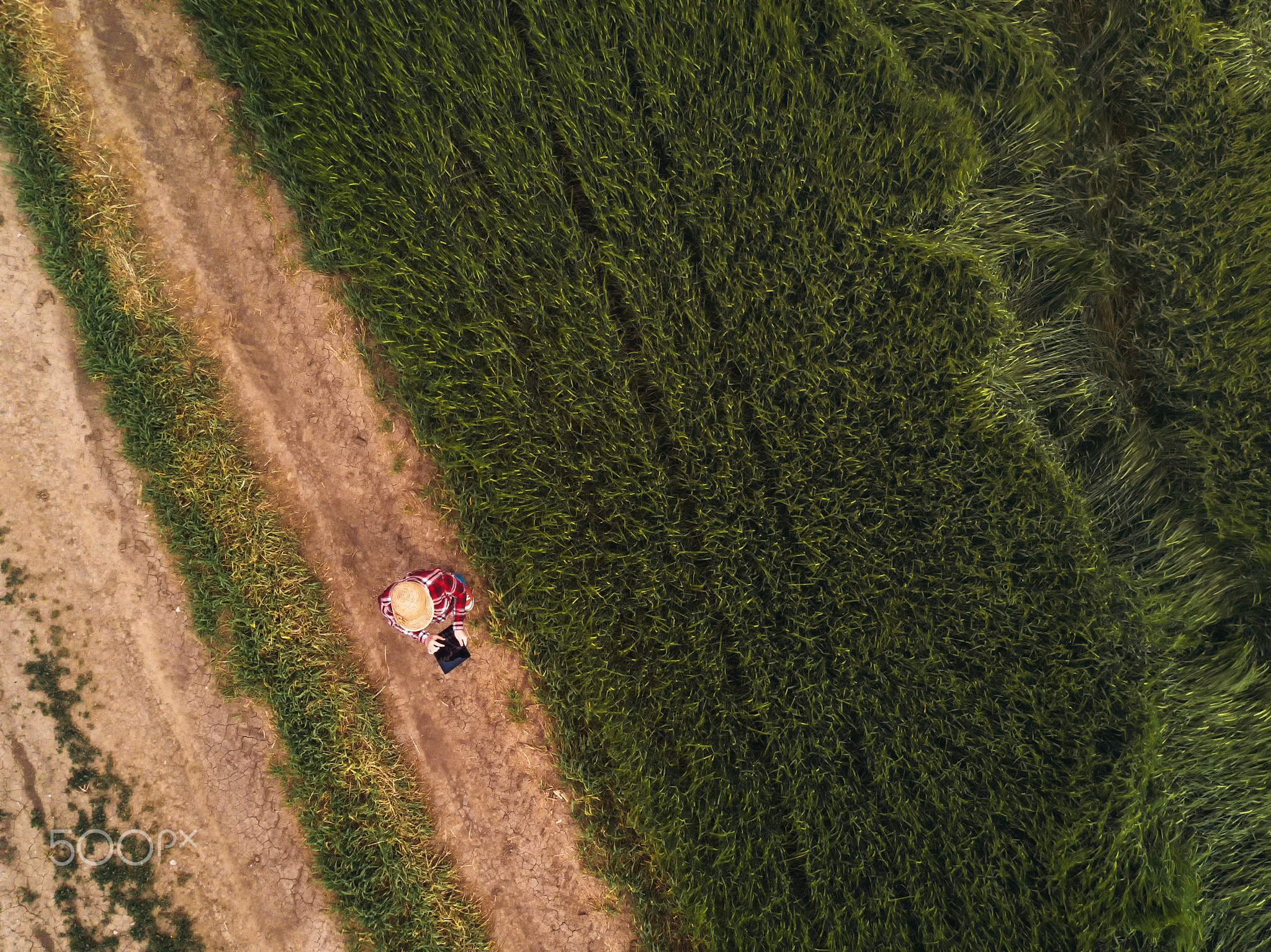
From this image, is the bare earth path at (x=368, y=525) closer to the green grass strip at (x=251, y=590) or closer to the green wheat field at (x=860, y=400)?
the green grass strip at (x=251, y=590)

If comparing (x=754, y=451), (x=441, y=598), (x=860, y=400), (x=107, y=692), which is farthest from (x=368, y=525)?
(x=860, y=400)

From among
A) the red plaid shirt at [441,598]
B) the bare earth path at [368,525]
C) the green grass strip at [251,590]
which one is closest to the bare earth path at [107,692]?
the green grass strip at [251,590]

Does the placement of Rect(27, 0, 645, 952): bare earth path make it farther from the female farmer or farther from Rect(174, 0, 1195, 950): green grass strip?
Rect(174, 0, 1195, 950): green grass strip

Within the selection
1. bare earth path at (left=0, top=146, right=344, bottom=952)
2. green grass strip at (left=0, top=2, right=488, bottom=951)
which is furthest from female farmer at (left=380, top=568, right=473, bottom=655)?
bare earth path at (left=0, top=146, right=344, bottom=952)

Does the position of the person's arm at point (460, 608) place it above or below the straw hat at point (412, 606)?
below

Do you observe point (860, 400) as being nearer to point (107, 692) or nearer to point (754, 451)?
point (754, 451)

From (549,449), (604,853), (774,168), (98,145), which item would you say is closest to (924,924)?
(604,853)

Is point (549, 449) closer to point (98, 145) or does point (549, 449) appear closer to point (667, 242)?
point (667, 242)

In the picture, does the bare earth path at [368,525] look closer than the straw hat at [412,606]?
No
